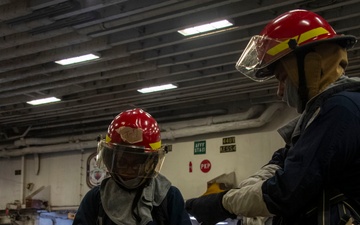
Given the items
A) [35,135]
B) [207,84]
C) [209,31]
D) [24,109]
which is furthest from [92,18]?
[35,135]

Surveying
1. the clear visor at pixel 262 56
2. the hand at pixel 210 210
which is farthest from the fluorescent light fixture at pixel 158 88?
the hand at pixel 210 210

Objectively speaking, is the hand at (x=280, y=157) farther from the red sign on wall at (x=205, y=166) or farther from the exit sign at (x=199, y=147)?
the exit sign at (x=199, y=147)

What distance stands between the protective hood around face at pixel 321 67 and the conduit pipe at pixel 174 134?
24.7 feet

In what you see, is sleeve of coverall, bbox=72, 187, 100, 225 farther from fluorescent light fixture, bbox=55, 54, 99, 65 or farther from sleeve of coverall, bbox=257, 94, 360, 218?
fluorescent light fixture, bbox=55, 54, 99, 65

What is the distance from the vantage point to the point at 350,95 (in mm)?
1650

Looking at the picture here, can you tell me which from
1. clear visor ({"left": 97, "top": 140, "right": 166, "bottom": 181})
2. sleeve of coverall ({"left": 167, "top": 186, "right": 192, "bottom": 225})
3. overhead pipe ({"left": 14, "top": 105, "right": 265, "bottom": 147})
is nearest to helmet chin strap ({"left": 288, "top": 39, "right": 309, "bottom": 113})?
sleeve of coverall ({"left": 167, "top": 186, "right": 192, "bottom": 225})

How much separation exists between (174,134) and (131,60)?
2.94 metres

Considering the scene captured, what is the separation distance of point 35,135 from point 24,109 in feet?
6.63

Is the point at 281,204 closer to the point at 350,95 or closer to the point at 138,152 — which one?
the point at 350,95

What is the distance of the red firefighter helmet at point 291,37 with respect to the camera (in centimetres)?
188

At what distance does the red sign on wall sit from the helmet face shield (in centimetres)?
709

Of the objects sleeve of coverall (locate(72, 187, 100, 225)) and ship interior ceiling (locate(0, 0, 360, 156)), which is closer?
sleeve of coverall (locate(72, 187, 100, 225))

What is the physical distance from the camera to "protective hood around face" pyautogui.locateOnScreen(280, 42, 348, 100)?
183cm

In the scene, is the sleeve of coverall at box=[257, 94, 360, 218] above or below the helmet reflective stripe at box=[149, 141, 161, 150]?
below
